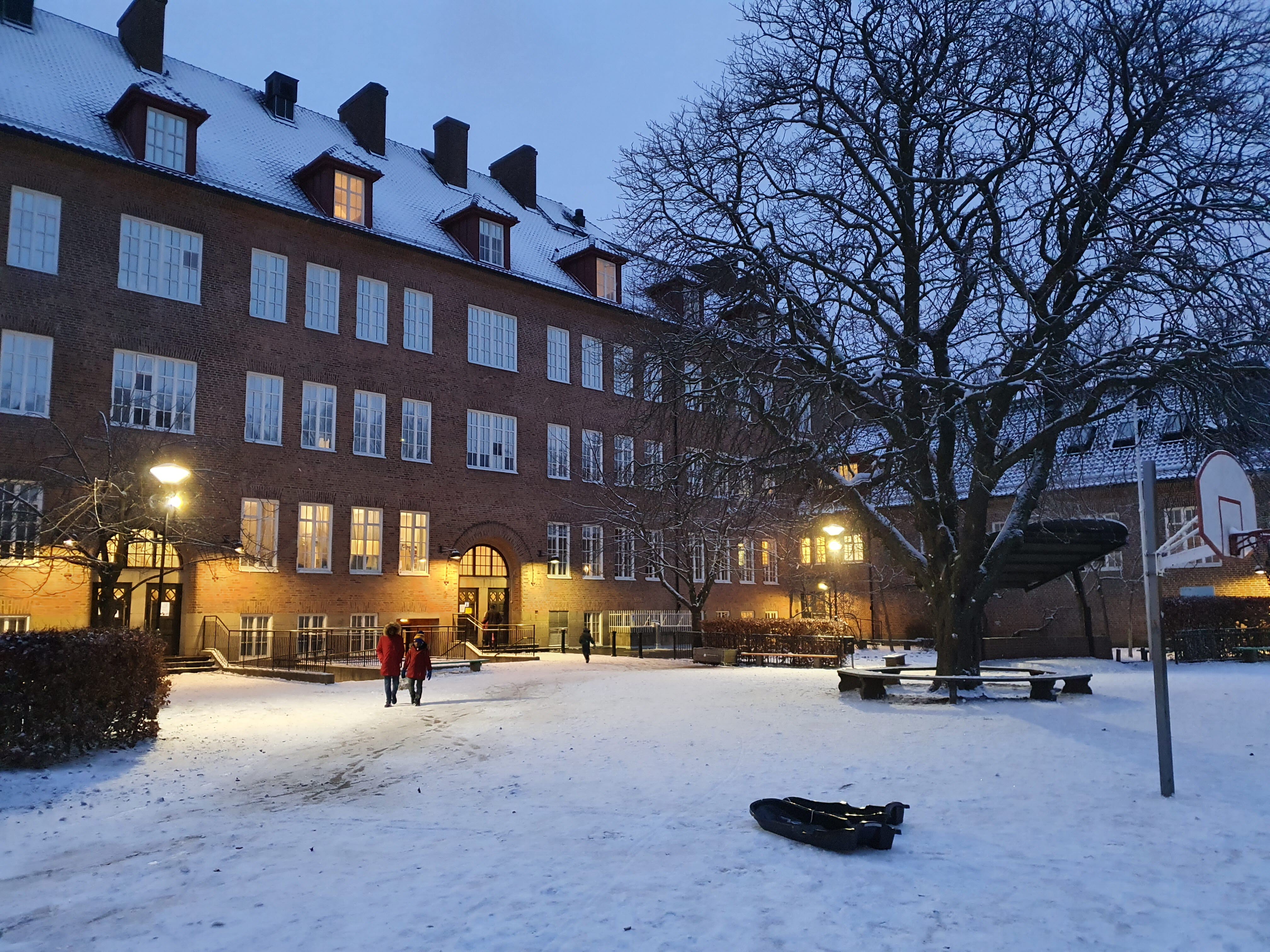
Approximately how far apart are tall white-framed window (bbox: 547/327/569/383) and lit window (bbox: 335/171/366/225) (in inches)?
334

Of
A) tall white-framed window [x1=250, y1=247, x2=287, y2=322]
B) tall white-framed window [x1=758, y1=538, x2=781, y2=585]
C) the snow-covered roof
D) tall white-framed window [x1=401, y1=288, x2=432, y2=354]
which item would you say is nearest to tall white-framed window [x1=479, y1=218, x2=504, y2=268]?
the snow-covered roof

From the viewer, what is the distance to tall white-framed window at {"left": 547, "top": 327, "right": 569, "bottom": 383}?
124 ft

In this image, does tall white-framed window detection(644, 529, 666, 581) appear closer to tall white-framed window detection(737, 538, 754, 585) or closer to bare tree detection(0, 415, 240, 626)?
tall white-framed window detection(737, 538, 754, 585)

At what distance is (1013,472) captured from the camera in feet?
128

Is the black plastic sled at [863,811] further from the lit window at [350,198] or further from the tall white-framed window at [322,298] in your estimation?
the lit window at [350,198]

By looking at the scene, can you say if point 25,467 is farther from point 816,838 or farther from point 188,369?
point 816,838

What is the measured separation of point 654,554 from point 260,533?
13987mm

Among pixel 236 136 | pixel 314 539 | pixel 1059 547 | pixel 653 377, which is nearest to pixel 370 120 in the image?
pixel 236 136

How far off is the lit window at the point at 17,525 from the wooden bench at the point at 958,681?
17.2m

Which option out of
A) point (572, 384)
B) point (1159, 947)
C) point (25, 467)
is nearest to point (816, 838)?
point (1159, 947)

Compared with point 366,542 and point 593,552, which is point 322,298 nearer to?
point 366,542

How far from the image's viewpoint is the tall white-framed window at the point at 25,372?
24.3 m

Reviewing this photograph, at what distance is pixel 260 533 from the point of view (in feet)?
93.5

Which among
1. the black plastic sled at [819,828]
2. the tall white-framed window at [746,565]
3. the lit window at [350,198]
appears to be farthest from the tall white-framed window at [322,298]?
the black plastic sled at [819,828]
